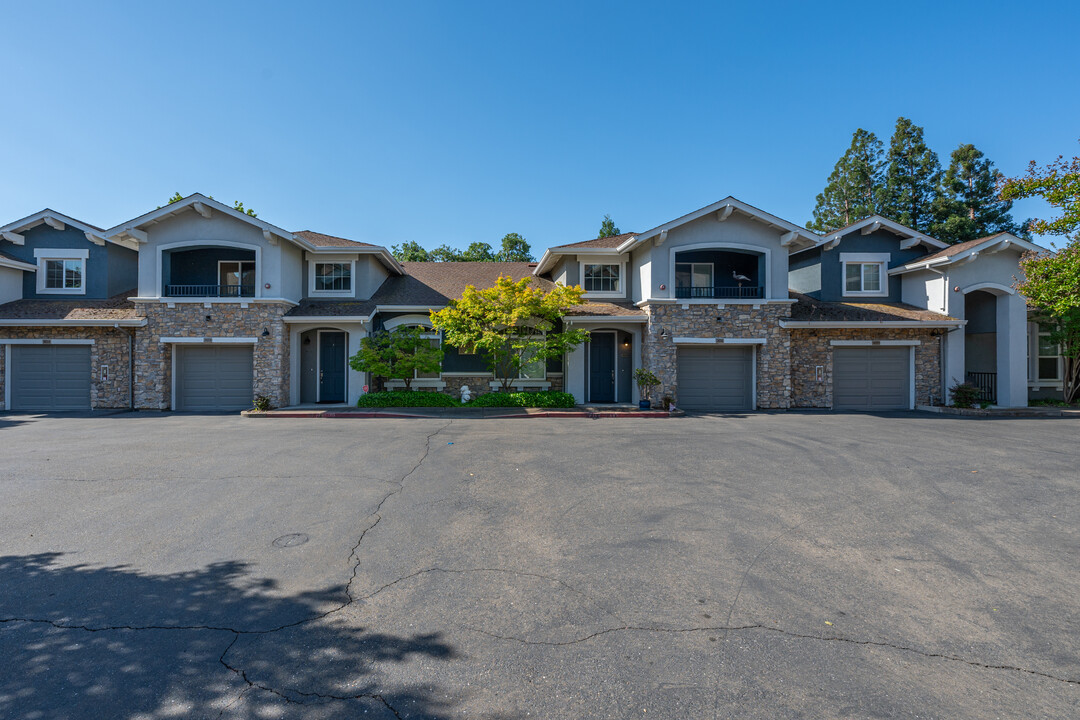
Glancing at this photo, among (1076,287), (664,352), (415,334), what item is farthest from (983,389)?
(415,334)

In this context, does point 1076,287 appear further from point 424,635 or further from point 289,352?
point 289,352

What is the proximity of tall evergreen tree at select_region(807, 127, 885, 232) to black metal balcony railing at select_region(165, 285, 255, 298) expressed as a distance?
36.4m

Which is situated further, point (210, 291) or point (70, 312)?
point (210, 291)

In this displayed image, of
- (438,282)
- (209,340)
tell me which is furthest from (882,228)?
(209,340)

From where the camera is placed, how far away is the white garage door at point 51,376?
16.9 metres

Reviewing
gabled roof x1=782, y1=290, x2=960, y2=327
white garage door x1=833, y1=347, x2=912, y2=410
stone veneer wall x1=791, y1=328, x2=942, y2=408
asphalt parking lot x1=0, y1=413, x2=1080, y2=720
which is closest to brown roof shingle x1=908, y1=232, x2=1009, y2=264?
gabled roof x1=782, y1=290, x2=960, y2=327

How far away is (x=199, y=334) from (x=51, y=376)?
537 centimetres

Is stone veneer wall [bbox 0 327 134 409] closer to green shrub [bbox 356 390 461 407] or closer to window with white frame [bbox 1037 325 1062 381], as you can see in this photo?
green shrub [bbox 356 390 461 407]

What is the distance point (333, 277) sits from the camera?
18.9m

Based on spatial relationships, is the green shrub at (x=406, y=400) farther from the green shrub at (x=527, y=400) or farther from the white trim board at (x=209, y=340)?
the white trim board at (x=209, y=340)

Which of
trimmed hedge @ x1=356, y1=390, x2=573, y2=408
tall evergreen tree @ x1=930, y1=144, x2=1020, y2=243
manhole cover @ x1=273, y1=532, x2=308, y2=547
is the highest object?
tall evergreen tree @ x1=930, y1=144, x2=1020, y2=243

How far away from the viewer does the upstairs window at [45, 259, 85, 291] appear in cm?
1833

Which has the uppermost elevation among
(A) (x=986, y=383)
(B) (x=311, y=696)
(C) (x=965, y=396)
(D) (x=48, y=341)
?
(D) (x=48, y=341)

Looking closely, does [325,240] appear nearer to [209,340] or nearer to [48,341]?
[209,340]
